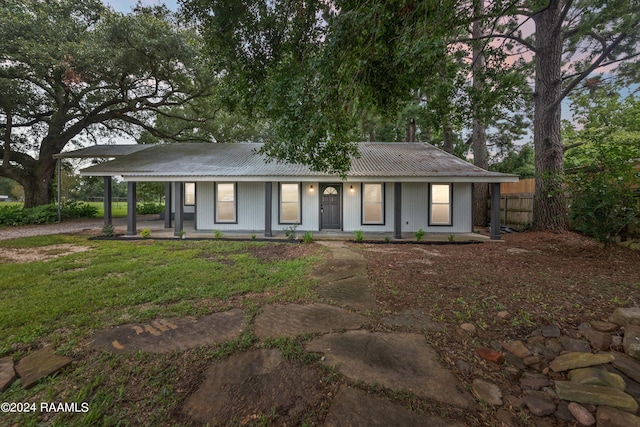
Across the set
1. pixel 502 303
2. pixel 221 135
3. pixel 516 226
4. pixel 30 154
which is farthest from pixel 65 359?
pixel 30 154

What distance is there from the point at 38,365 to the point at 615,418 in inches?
166

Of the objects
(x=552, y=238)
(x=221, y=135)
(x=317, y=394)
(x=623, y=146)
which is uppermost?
(x=221, y=135)

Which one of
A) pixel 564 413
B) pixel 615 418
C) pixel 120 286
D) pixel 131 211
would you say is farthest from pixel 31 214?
pixel 615 418

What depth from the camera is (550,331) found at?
2.56 metres

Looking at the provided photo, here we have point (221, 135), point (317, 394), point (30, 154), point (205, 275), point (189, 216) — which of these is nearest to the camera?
point (317, 394)

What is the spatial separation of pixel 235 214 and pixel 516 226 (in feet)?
37.5

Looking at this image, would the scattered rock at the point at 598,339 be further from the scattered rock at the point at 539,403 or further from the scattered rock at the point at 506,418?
the scattered rock at the point at 506,418

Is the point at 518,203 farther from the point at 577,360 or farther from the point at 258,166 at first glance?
the point at 258,166

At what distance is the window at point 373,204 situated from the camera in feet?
33.1

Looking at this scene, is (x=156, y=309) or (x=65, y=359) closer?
(x=65, y=359)

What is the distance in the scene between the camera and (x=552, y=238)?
7.22 m

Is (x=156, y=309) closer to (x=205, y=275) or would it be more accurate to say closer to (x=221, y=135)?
(x=205, y=275)

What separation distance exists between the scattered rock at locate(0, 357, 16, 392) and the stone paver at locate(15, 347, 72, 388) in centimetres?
4

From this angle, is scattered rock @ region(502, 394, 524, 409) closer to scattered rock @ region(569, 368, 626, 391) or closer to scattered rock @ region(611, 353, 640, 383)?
scattered rock @ region(569, 368, 626, 391)
